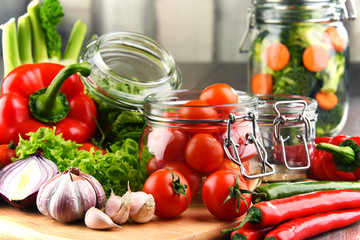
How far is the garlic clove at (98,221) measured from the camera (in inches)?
36.6

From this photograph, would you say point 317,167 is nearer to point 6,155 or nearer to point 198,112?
point 198,112

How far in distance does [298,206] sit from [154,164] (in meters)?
0.30

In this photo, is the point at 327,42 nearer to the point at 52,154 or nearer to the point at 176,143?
the point at 176,143

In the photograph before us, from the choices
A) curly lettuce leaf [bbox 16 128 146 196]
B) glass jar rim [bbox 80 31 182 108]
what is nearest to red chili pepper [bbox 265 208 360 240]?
curly lettuce leaf [bbox 16 128 146 196]

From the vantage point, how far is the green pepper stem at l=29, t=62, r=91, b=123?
123cm

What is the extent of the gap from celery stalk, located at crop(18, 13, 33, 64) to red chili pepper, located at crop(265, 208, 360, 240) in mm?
971

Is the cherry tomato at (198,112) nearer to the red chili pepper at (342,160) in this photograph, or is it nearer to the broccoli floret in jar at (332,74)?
the red chili pepper at (342,160)

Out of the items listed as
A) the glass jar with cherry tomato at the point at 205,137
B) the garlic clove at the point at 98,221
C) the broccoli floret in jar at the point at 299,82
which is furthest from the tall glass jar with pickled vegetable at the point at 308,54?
the garlic clove at the point at 98,221

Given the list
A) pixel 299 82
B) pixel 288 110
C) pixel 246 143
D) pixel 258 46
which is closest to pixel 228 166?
pixel 246 143

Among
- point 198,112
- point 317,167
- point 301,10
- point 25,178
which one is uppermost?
point 301,10

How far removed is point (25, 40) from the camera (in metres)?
1.55

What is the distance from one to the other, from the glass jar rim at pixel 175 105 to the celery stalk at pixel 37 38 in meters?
0.54

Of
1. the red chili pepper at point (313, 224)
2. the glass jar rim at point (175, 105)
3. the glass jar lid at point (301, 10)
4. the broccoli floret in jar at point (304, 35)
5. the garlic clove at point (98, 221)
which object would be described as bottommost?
the red chili pepper at point (313, 224)

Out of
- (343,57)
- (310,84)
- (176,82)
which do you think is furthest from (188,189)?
(343,57)
